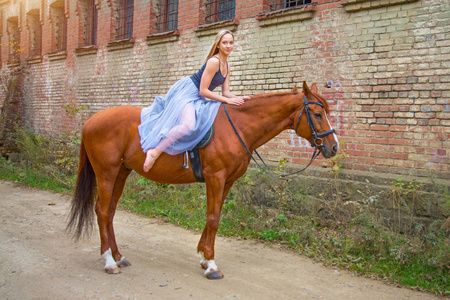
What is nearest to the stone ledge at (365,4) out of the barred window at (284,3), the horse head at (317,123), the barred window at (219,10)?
the barred window at (284,3)

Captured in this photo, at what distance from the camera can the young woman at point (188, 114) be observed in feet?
12.4

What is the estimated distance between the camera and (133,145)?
4070 millimetres

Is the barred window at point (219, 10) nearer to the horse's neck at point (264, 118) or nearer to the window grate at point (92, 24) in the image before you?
the horse's neck at point (264, 118)

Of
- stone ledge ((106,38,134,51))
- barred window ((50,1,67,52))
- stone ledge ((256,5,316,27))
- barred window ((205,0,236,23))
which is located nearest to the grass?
stone ledge ((256,5,316,27))

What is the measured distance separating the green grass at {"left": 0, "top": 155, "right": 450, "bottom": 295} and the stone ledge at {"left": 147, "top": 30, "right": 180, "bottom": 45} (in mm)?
3439

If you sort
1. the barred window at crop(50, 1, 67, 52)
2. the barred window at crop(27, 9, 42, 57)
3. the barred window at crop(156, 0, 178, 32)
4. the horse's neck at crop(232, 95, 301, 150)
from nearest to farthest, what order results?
the horse's neck at crop(232, 95, 301, 150), the barred window at crop(156, 0, 178, 32), the barred window at crop(50, 1, 67, 52), the barred window at crop(27, 9, 42, 57)

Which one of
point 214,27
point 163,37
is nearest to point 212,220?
point 214,27

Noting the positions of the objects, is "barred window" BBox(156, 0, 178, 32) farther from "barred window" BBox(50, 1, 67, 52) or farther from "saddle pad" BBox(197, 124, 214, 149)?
"saddle pad" BBox(197, 124, 214, 149)

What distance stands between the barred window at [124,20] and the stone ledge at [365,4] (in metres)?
6.53

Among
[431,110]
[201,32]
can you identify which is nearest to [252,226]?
[431,110]

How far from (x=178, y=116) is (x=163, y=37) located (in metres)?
5.49

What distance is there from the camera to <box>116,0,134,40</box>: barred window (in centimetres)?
1012

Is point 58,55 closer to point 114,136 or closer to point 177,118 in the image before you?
point 114,136

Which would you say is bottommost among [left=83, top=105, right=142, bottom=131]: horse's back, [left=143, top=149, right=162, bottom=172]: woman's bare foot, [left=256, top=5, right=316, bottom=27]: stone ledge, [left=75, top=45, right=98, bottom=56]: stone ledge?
[left=143, top=149, right=162, bottom=172]: woman's bare foot
